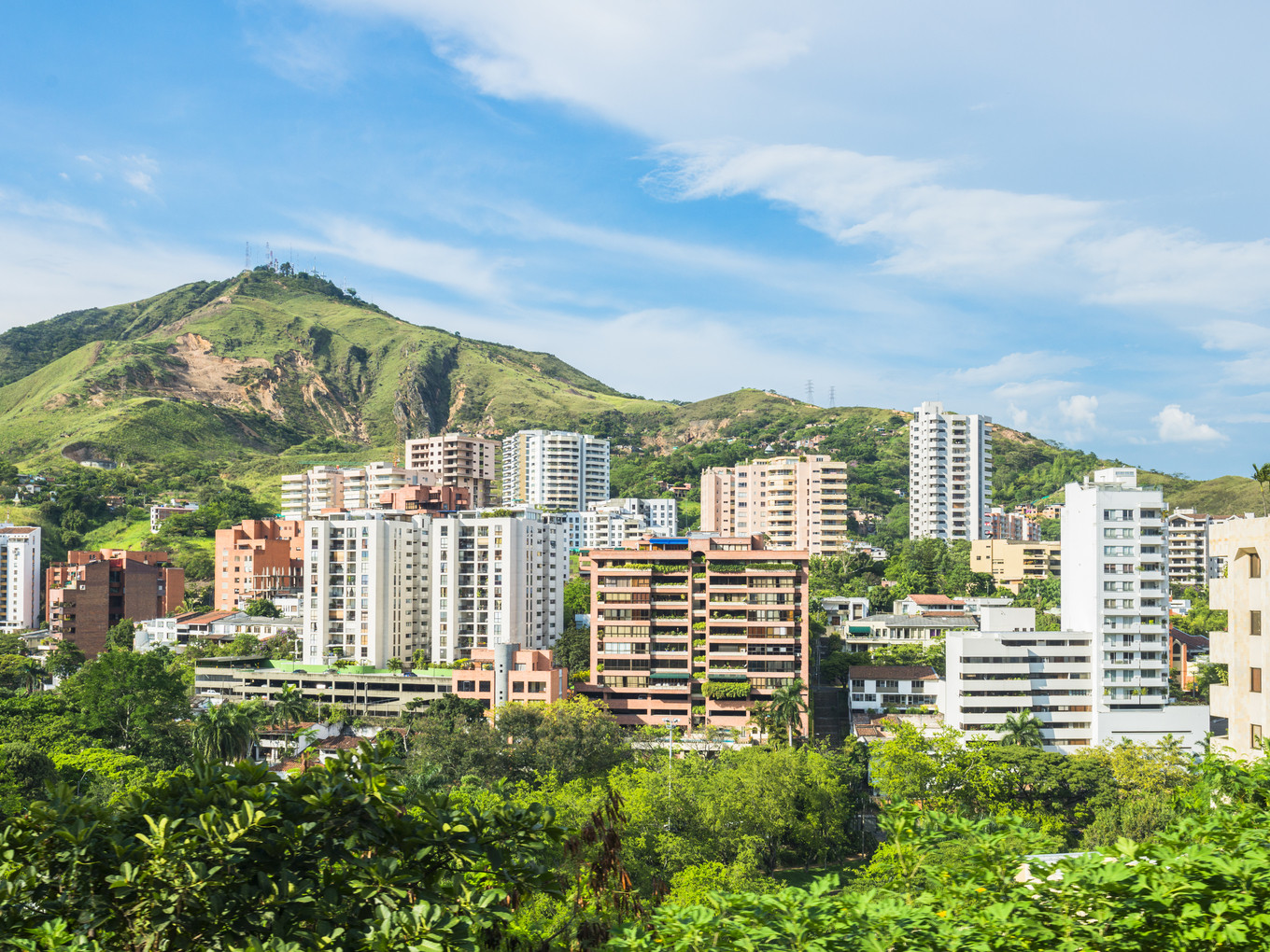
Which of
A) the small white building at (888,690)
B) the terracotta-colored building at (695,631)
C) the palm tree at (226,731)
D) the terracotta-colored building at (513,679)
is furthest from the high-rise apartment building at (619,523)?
the palm tree at (226,731)

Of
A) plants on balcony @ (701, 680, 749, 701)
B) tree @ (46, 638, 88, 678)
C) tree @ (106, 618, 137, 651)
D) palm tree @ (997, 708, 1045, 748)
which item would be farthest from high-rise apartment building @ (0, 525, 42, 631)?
palm tree @ (997, 708, 1045, 748)

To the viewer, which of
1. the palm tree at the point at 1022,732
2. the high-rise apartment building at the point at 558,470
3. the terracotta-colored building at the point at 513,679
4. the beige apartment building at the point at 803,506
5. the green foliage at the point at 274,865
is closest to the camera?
the green foliage at the point at 274,865

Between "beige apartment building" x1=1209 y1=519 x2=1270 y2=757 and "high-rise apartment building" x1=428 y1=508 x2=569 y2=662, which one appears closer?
"beige apartment building" x1=1209 y1=519 x2=1270 y2=757

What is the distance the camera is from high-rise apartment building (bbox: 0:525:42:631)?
224 ft

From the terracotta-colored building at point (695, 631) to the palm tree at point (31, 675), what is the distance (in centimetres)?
3095

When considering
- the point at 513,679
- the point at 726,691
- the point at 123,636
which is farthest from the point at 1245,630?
the point at 123,636

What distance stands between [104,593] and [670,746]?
4351 cm

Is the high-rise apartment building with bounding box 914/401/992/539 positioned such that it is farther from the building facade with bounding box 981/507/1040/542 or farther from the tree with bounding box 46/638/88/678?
the tree with bounding box 46/638/88/678

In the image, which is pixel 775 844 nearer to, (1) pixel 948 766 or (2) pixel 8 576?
(1) pixel 948 766

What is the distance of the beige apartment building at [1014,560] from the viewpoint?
253 ft

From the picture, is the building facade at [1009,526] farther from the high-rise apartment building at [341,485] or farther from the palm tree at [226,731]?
the palm tree at [226,731]

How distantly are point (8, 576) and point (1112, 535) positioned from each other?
239ft

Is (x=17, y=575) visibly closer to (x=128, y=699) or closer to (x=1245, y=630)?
(x=128, y=699)

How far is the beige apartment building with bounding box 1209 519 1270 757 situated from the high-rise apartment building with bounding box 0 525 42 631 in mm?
76688
